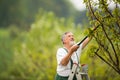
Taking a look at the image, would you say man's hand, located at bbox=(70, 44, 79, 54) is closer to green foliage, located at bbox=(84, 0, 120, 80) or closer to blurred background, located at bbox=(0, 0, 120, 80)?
green foliage, located at bbox=(84, 0, 120, 80)

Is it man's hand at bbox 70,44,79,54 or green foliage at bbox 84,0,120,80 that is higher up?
green foliage at bbox 84,0,120,80

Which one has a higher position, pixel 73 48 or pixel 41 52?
pixel 41 52

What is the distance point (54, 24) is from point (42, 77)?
8454mm

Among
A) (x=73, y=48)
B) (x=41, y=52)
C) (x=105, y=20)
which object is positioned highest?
(x=41, y=52)

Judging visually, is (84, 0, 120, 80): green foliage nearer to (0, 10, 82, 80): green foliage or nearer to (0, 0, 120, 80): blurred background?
(0, 0, 120, 80): blurred background

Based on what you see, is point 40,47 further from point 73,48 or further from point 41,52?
point 73,48

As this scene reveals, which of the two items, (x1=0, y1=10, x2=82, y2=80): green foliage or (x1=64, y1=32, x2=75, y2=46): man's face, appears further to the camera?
(x1=0, y1=10, x2=82, y2=80): green foliage

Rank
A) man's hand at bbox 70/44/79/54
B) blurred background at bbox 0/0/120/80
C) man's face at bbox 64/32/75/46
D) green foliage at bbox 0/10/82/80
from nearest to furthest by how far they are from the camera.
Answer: man's hand at bbox 70/44/79/54
man's face at bbox 64/32/75/46
blurred background at bbox 0/0/120/80
green foliage at bbox 0/10/82/80

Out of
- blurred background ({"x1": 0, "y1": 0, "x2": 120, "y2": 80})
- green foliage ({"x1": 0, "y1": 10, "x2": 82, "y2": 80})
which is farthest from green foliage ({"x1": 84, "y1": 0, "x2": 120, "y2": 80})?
green foliage ({"x1": 0, "y1": 10, "x2": 82, "y2": 80})

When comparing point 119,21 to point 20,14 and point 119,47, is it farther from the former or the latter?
point 20,14

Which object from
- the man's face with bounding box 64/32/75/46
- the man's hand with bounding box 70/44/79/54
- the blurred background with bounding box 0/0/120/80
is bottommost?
the man's hand with bounding box 70/44/79/54

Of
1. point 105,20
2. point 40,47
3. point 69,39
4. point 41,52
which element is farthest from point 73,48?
point 41,52

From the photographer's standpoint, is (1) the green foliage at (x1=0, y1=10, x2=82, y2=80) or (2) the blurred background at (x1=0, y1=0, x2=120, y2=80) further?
(1) the green foliage at (x1=0, y1=10, x2=82, y2=80)

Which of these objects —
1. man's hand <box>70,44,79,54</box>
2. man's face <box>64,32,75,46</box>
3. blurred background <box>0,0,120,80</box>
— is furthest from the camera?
blurred background <box>0,0,120,80</box>
